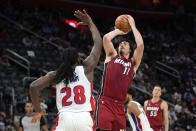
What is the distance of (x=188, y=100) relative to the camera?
1709 cm

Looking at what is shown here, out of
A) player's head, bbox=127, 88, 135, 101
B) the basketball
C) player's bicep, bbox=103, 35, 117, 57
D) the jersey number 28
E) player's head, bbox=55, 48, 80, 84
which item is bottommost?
player's head, bbox=127, 88, 135, 101

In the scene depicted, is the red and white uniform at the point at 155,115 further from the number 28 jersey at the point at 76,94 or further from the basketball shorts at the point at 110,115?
the number 28 jersey at the point at 76,94

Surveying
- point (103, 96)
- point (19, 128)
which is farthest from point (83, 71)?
point (19, 128)

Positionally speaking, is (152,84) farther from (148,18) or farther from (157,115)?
(157,115)

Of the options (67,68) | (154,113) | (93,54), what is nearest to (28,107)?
(154,113)

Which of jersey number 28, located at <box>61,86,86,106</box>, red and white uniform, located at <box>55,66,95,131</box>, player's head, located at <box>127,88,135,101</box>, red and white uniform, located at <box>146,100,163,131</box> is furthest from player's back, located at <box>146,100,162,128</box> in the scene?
jersey number 28, located at <box>61,86,86,106</box>

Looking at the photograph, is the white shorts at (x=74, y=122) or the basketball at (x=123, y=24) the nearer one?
the white shorts at (x=74, y=122)

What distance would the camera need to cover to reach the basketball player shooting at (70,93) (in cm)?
443

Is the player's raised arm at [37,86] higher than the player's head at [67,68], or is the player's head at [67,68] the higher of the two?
the player's head at [67,68]

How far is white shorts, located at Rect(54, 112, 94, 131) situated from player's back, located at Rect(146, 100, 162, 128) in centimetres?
449

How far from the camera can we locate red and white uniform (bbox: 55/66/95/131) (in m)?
4.42

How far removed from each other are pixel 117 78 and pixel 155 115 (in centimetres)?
332

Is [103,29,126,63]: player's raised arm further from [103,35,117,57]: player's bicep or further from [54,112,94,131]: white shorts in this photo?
[54,112,94,131]: white shorts

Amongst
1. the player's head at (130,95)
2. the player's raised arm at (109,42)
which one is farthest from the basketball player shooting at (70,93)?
the player's head at (130,95)
